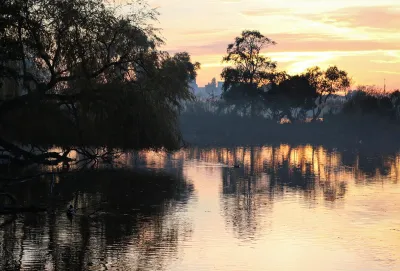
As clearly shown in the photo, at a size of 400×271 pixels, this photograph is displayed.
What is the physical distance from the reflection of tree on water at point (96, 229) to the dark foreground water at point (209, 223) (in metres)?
0.04

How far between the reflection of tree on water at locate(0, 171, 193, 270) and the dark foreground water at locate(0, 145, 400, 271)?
0.04 m

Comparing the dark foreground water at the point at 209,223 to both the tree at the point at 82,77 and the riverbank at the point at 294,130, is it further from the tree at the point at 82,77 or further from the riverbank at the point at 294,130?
the riverbank at the point at 294,130

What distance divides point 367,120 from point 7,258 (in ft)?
357

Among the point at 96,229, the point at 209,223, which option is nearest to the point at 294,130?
the point at 209,223

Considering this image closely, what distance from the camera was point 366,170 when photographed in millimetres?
66250

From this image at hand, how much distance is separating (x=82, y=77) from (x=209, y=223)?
9289 millimetres

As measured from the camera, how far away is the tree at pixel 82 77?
27.6 meters

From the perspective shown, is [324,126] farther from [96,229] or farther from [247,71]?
[96,229]

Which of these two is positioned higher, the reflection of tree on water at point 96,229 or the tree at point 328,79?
the tree at point 328,79

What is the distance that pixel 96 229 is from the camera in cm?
3178

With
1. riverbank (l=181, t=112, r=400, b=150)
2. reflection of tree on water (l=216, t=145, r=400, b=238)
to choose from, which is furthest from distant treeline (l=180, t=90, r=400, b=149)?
reflection of tree on water (l=216, t=145, r=400, b=238)

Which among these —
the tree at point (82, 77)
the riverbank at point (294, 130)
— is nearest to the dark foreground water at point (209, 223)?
the tree at point (82, 77)

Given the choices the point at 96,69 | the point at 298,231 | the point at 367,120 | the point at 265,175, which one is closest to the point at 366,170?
the point at 265,175

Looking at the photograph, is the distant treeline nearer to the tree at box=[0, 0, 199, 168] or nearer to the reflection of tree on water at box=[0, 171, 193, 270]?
the reflection of tree on water at box=[0, 171, 193, 270]
